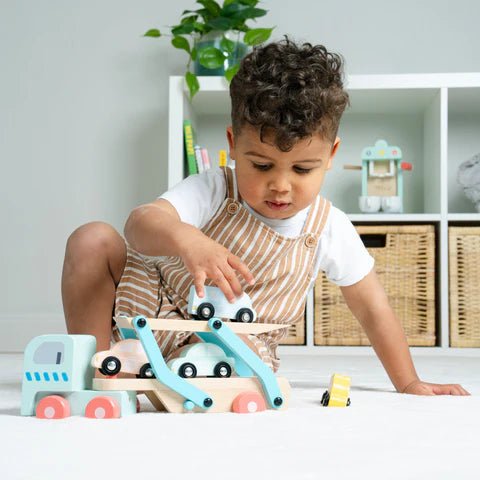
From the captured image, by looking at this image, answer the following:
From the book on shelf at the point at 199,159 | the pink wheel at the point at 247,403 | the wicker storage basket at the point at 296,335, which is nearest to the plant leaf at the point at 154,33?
the book on shelf at the point at 199,159

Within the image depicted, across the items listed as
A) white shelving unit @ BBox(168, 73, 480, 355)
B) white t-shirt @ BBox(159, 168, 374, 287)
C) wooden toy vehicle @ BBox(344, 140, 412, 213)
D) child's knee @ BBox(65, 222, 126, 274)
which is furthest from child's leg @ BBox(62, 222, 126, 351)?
wooden toy vehicle @ BBox(344, 140, 412, 213)

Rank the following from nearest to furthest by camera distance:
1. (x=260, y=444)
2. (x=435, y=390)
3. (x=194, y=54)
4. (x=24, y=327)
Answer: (x=260, y=444) < (x=435, y=390) < (x=194, y=54) < (x=24, y=327)

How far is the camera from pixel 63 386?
787mm

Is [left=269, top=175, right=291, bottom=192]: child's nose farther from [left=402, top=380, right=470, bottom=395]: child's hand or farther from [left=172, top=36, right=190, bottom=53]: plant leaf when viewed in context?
[left=172, top=36, right=190, bottom=53]: plant leaf

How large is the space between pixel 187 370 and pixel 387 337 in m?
0.41

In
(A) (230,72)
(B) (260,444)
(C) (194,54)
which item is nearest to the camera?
(B) (260,444)

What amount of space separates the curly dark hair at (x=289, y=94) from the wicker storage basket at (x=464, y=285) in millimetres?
1222

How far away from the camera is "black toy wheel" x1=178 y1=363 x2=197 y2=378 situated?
0.81m

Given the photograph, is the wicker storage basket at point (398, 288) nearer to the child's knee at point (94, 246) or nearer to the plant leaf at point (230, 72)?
the plant leaf at point (230, 72)

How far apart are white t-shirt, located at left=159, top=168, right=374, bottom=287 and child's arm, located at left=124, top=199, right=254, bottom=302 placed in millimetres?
98

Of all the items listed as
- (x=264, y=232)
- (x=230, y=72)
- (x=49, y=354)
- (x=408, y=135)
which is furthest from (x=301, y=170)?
(x=408, y=135)

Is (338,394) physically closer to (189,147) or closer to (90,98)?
(189,147)

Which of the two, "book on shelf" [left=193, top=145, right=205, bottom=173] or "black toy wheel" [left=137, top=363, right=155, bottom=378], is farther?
"book on shelf" [left=193, top=145, right=205, bottom=173]

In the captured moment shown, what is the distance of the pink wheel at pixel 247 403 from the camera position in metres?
0.83
